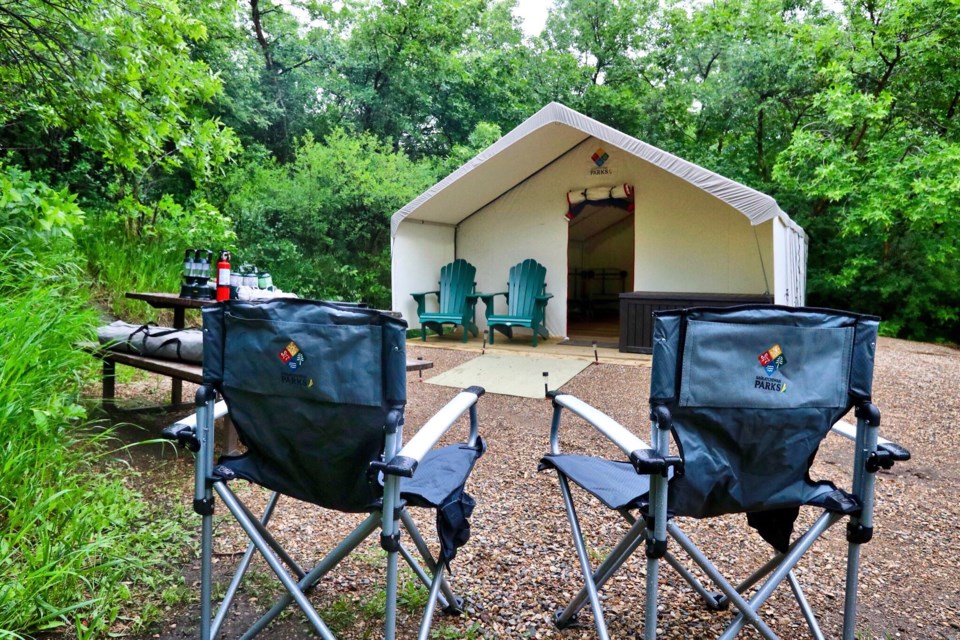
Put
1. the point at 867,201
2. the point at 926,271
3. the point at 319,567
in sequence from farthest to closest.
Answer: the point at 926,271 → the point at 867,201 → the point at 319,567

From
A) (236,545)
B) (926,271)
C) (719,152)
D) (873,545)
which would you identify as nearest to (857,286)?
(926,271)

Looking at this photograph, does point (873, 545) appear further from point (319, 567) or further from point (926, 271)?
point (926, 271)

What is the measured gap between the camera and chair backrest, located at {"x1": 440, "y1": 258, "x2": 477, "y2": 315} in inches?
299

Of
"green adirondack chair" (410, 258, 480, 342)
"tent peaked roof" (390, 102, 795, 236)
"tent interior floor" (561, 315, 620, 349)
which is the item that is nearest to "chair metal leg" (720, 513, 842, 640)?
"tent peaked roof" (390, 102, 795, 236)

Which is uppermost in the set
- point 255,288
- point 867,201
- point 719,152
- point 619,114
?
point 619,114

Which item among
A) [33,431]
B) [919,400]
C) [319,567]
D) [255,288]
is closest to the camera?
[319,567]

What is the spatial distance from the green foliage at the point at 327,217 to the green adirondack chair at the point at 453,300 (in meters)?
2.11

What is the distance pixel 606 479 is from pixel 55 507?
168cm

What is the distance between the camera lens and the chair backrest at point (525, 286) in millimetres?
7262

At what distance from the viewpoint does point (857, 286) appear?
9.72 m

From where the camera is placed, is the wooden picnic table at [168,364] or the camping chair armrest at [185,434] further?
the wooden picnic table at [168,364]

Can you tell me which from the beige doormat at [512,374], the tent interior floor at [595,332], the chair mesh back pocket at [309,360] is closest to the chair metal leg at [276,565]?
the chair mesh back pocket at [309,360]

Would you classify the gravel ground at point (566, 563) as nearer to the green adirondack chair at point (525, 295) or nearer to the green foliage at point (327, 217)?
the green adirondack chair at point (525, 295)

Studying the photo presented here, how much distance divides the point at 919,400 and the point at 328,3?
12.6 meters
